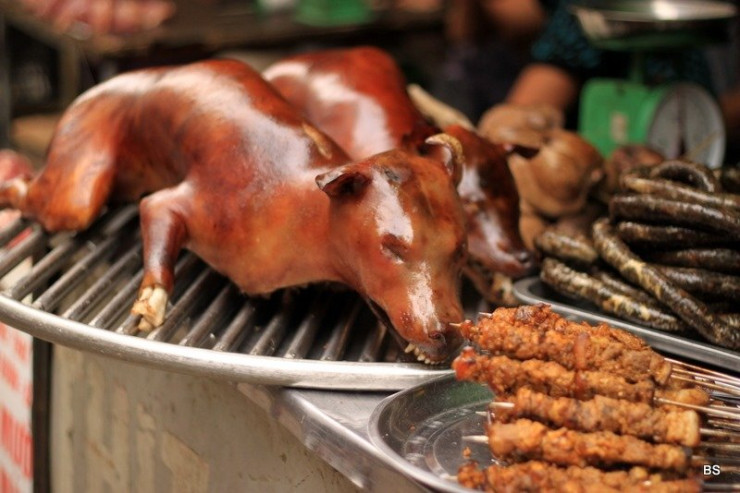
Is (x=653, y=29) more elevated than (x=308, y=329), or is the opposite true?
(x=653, y=29)

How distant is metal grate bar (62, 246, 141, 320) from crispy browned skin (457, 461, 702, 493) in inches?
38.6

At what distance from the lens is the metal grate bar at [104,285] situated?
2.01 metres

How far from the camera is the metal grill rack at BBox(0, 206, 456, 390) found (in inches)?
69.3

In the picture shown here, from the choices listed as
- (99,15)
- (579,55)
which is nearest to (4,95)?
(99,15)

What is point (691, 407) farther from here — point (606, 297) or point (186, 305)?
point (186, 305)

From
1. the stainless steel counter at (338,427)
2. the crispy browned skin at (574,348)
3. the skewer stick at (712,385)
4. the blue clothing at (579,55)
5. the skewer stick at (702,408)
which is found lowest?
the blue clothing at (579,55)

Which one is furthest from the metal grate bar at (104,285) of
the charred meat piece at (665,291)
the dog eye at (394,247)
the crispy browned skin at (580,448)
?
the charred meat piece at (665,291)

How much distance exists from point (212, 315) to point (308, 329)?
215 mm

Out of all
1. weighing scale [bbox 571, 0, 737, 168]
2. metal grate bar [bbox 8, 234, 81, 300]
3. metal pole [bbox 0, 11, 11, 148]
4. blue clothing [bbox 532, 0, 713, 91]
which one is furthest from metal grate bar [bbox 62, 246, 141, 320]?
metal pole [bbox 0, 11, 11, 148]

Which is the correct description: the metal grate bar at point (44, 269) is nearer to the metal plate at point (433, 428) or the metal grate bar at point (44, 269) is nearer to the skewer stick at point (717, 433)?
the metal plate at point (433, 428)

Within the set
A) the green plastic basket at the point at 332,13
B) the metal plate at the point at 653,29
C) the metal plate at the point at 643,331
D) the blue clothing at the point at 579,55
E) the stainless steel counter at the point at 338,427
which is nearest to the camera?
the stainless steel counter at the point at 338,427

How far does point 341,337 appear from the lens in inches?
78.8

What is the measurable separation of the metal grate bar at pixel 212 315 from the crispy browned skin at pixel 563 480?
2.31ft

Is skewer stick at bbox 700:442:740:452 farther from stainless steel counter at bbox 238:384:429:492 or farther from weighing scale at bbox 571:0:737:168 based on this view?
weighing scale at bbox 571:0:737:168
